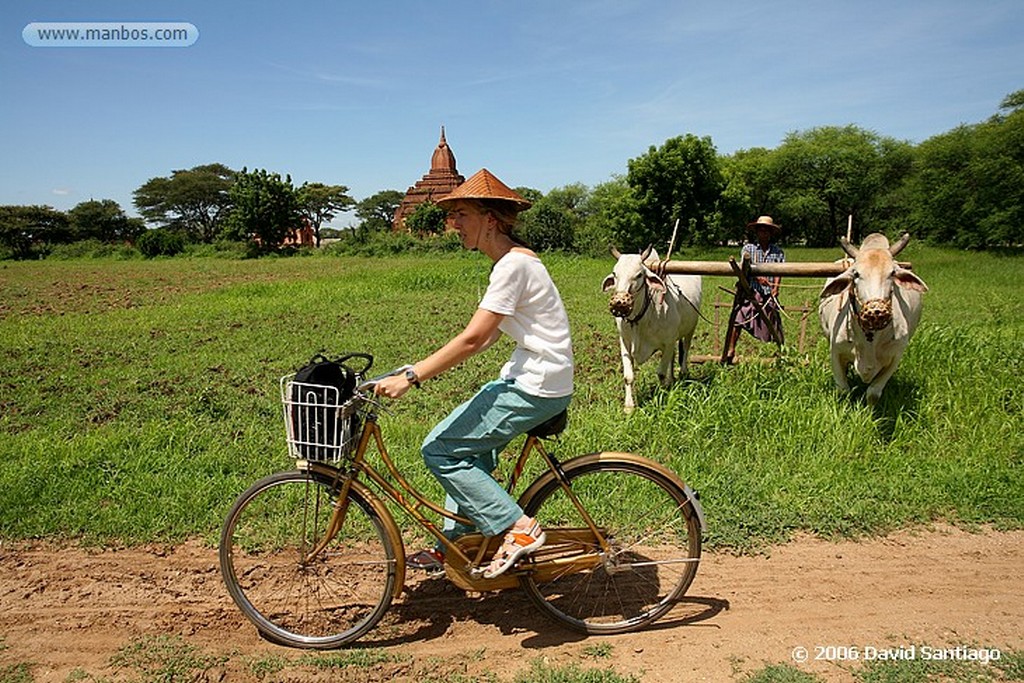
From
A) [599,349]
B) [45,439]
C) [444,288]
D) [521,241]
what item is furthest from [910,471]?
[444,288]

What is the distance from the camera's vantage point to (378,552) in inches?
154

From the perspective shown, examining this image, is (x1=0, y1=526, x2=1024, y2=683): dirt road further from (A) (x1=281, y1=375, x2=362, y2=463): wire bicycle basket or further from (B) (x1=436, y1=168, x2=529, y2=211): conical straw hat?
(B) (x1=436, y1=168, x2=529, y2=211): conical straw hat

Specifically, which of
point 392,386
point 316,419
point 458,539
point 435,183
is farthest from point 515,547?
point 435,183

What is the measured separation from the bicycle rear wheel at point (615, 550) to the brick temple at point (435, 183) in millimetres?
50655

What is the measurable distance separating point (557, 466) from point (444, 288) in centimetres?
1589

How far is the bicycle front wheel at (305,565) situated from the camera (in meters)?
3.06

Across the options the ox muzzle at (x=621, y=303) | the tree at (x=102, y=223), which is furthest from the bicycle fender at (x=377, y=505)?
the tree at (x=102, y=223)

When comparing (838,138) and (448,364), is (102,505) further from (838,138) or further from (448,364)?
(838,138)

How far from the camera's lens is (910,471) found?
15.9ft

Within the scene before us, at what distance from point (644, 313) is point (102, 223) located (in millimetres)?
60746

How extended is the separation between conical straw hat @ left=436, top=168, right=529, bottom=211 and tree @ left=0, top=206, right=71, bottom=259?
5231cm

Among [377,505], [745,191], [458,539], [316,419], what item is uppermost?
Result: [745,191]

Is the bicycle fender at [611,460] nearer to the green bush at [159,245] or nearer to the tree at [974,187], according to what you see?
the tree at [974,187]

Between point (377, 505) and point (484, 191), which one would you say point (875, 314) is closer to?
point (484, 191)
